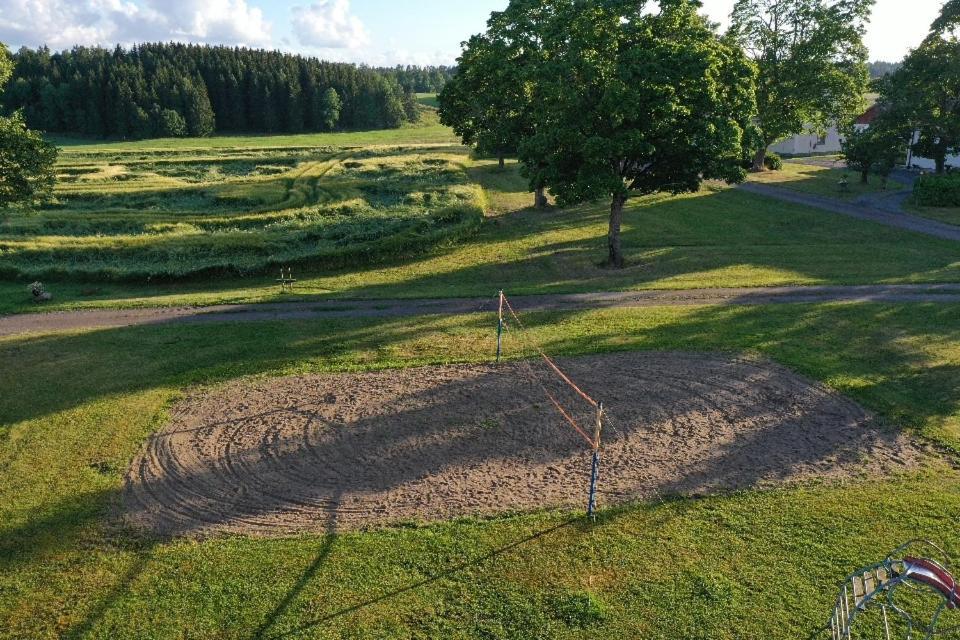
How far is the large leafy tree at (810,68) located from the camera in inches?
2071

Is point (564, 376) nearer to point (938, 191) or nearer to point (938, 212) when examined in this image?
point (938, 212)

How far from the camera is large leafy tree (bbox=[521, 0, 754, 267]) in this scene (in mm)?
26531

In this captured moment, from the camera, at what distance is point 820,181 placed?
56.2m

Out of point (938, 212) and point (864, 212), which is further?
point (864, 212)

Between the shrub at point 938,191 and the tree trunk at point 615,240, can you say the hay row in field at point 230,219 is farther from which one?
the shrub at point 938,191

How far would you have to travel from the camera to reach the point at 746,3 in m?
56.4

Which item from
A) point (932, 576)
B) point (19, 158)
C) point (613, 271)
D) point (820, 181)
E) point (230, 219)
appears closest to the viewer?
point (932, 576)

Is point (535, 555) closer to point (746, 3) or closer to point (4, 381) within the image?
point (4, 381)

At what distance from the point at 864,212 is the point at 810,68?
54.4 ft

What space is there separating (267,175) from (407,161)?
610 inches

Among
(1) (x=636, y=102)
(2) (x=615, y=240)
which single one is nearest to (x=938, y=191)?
(2) (x=615, y=240)

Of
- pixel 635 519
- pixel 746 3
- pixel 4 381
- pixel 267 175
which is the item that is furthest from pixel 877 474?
pixel 267 175

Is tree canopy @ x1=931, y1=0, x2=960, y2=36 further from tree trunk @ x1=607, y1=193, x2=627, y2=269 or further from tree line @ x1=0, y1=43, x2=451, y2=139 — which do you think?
tree line @ x1=0, y1=43, x2=451, y2=139

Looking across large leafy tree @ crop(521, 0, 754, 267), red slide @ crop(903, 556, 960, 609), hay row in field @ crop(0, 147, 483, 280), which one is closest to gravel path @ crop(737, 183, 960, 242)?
large leafy tree @ crop(521, 0, 754, 267)
